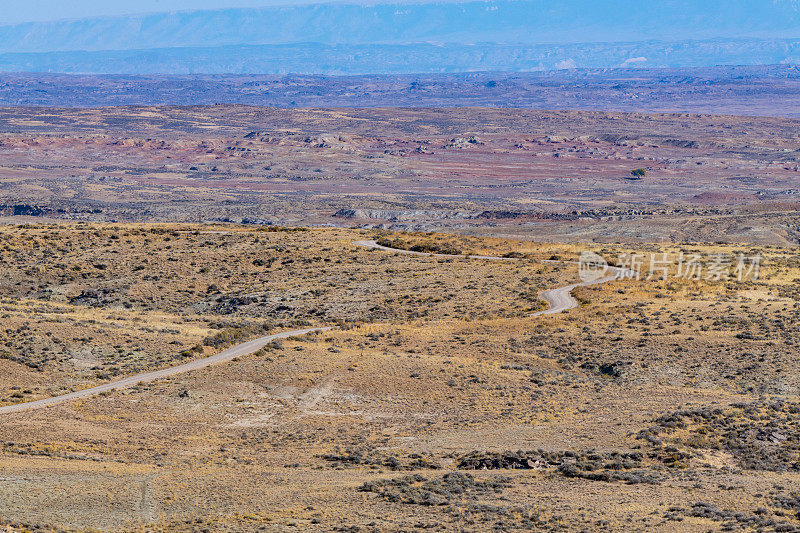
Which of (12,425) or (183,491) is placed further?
(12,425)

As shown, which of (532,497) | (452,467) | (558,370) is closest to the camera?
(532,497)

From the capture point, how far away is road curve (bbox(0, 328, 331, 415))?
31.4m

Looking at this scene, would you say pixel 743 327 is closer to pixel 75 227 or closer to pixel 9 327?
pixel 9 327

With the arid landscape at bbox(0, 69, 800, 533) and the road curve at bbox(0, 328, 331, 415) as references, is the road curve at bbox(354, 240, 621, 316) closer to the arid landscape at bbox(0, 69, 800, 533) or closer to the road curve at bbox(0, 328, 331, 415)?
the arid landscape at bbox(0, 69, 800, 533)

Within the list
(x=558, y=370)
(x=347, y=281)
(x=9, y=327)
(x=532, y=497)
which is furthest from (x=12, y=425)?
(x=347, y=281)

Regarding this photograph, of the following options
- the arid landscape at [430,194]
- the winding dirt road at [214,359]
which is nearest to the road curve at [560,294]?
the winding dirt road at [214,359]

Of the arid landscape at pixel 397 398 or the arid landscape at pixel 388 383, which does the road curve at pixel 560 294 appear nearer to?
the arid landscape at pixel 388 383

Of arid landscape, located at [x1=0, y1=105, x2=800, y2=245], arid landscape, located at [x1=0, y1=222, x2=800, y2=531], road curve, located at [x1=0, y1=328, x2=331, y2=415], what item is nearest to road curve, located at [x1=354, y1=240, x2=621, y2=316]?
arid landscape, located at [x1=0, y1=222, x2=800, y2=531]

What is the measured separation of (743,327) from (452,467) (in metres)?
20.0

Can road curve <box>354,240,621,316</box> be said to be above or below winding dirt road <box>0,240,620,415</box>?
above

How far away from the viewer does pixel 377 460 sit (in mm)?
26469

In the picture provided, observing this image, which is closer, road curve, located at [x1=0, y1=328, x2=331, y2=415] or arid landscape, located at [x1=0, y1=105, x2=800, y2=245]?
road curve, located at [x1=0, y1=328, x2=331, y2=415]

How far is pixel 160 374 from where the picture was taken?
35.4 meters

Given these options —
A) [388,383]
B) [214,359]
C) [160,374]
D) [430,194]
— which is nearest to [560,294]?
[388,383]
